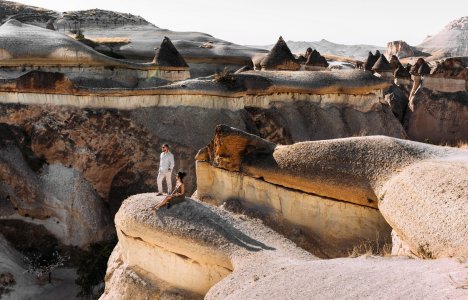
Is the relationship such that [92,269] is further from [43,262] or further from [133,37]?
[133,37]

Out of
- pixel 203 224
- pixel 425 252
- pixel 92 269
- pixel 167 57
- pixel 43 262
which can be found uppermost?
pixel 167 57

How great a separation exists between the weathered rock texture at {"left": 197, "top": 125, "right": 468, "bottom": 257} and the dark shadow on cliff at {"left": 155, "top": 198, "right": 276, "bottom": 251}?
1217 mm

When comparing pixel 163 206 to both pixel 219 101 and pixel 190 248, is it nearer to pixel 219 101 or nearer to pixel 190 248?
pixel 190 248

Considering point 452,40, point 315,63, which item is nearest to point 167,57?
point 315,63

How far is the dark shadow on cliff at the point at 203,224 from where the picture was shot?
19.2 ft

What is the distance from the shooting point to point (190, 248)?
234 inches

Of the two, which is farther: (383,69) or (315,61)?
(315,61)

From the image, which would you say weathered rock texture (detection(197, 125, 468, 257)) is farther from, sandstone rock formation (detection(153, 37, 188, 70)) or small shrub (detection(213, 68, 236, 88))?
sandstone rock formation (detection(153, 37, 188, 70))

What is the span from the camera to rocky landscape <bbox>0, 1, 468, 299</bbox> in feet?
16.5

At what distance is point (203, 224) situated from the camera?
6.10 m

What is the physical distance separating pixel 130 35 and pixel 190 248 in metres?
24.8

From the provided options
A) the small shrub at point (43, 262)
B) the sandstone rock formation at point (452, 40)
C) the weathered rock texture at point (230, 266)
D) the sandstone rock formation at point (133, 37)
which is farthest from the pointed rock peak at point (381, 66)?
the sandstone rock formation at point (452, 40)

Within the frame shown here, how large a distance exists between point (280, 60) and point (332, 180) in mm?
12482

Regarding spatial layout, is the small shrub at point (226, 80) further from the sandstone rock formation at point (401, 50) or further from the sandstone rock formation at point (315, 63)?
the sandstone rock formation at point (401, 50)
